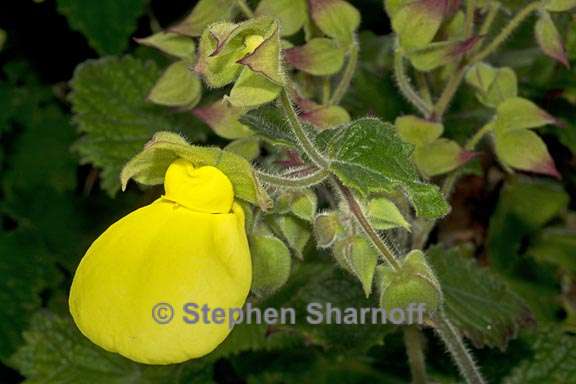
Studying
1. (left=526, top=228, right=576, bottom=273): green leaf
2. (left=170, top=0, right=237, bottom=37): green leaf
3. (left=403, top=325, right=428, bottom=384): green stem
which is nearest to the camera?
(left=170, top=0, right=237, bottom=37): green leaf

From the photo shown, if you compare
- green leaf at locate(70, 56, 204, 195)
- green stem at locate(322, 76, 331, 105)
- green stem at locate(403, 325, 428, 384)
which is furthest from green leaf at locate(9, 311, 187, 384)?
green stem at locate(322, 76, 331, 105)

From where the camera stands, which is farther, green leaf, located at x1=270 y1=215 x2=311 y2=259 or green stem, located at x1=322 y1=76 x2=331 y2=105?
green stem, located at x1=322 y1=76 x2=331 y2=105

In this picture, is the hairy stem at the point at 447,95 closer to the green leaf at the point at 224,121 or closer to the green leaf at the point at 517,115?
the green leaf at the point at 517,115

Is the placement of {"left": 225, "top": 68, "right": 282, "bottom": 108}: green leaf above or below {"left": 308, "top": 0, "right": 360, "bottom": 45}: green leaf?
above

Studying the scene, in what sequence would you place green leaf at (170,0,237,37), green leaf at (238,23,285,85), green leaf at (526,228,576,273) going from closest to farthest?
green leaf at (238,23,285,85) < green leaf at (170,0,237,37) < green leaf at (526,228,576,273)

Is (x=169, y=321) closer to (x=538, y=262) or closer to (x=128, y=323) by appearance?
(x=128, y=323)

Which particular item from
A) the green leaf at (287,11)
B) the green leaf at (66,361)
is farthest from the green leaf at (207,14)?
the green leaf at (66,361)

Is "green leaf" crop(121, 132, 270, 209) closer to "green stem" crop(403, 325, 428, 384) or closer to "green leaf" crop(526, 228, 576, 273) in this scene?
"green stem" crop(403, 325, 428, 384)
